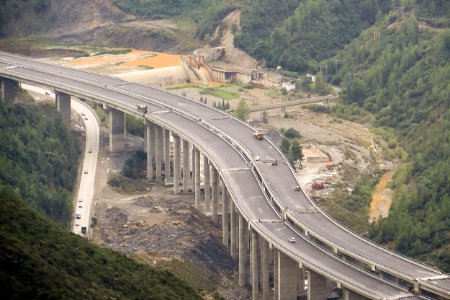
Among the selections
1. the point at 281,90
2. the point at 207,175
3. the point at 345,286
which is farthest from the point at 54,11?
the point at 345,286

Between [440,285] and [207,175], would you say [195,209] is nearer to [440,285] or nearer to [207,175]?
[207,175]

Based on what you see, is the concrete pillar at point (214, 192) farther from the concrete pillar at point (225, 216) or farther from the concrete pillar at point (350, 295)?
the concrete pillar at point (350, 295)

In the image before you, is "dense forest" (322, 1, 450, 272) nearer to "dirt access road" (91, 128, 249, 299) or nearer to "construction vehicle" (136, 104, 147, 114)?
"dirt access road" (91, 128, 249, 299)

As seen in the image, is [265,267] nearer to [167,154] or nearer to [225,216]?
[225,216]

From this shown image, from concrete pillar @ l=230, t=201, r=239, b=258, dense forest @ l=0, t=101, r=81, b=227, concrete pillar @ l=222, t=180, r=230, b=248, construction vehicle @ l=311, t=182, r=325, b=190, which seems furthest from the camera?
construction vehicle @ l=311, t=182, r=325, b=190

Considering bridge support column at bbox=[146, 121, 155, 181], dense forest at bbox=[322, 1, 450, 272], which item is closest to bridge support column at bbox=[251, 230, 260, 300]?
dense forest at bbox=[322, 1, 450, 272]

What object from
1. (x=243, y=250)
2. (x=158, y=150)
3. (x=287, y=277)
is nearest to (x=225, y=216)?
(x=243, y=250)

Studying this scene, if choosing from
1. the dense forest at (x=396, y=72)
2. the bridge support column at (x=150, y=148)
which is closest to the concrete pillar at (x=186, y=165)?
the bridge support column at (x=150, y=148)
